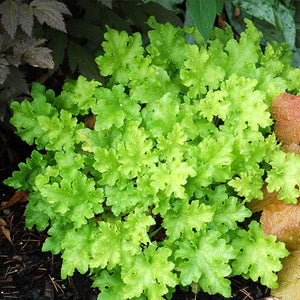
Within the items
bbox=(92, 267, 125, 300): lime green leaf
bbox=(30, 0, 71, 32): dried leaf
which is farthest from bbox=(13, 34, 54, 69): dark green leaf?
bbox=(92, 267, 125, 300): lime green leaf

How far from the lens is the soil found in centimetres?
230

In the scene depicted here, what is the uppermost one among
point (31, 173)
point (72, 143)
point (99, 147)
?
point (99, 147)

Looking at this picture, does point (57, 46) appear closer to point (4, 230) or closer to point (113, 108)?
point (113, 108)

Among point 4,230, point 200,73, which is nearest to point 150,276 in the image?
point 4,230

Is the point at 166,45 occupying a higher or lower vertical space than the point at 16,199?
higher

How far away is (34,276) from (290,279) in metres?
1.29

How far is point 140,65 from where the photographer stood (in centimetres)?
243

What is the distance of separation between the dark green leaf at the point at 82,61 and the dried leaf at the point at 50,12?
1.62 ft

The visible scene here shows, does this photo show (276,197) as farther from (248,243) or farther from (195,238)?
(195,238)

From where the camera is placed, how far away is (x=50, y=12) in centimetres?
201

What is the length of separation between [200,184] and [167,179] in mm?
174

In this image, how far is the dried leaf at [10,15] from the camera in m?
1.91

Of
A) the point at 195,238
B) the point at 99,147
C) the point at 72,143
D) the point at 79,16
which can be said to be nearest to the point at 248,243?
the point at 195,238

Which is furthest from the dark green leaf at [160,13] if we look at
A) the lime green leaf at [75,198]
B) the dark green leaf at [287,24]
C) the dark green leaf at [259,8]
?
the lime green leaf at [75,198]
